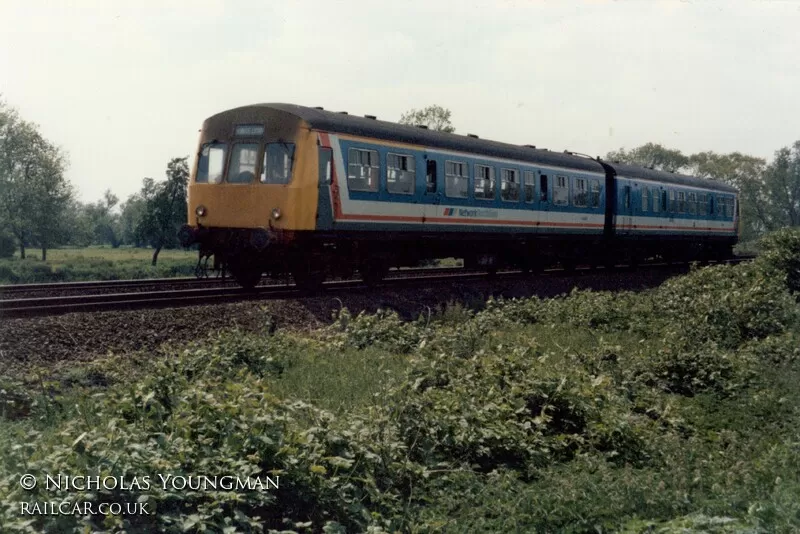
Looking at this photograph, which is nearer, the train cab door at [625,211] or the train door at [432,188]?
the train door at [432,188]

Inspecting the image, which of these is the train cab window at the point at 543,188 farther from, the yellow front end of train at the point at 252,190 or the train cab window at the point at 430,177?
the yellow front end of train at the point at 252,190

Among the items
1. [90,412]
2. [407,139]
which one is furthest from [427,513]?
[407,139]

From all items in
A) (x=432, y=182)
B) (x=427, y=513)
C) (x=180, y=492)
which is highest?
(x=432, y=182)

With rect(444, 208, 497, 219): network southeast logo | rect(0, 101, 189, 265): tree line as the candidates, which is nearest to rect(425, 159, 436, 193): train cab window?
rect(444, 208, 497, 219): network southeast logo

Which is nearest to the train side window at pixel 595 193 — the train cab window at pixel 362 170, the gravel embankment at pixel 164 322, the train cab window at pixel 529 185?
the train cab window at pixel 529 185

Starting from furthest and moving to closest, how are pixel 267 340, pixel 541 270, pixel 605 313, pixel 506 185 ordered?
pixel 541 270 < pixel 506 185 < pixel 605 313 < pixel 267 340

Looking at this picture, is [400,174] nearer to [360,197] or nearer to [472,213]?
[360,197]

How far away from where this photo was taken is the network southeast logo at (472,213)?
1744 centimetres

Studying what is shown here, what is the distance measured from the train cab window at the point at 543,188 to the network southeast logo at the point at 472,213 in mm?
2582

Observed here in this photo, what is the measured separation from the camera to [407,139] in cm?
1617

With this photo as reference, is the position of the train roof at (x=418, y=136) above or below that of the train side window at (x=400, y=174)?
above

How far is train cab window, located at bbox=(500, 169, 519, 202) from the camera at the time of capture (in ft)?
63.7

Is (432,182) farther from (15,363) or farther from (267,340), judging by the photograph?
(15,363)

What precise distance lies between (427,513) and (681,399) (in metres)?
4.27
